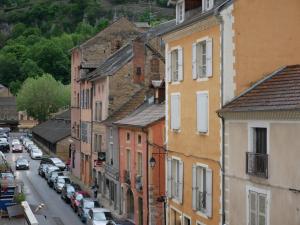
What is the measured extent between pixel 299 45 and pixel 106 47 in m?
34.8

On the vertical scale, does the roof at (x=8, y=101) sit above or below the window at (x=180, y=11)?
below

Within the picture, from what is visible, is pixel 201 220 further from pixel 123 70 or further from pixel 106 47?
pixel 106 47

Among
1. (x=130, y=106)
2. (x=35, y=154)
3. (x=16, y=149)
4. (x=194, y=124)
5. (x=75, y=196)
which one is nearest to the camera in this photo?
(x=194, y=124)

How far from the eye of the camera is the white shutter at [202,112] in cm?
2486

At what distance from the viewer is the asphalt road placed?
40281 mm

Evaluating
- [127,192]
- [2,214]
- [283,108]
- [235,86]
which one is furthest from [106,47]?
[283,108]

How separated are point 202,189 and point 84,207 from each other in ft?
51.3

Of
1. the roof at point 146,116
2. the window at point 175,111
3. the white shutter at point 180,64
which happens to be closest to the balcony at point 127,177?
the roof at point 146,116

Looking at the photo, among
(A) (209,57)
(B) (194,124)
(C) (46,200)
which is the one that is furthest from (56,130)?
(A) (209,57)

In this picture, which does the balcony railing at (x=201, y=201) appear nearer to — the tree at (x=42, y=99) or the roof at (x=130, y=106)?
the roof at (x=130, y=106)

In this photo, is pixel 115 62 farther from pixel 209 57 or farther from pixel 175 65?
pixel 209 57

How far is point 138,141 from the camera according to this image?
3734cm

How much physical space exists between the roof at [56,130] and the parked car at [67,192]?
90.9 ft

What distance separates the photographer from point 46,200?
48438 millimetres
